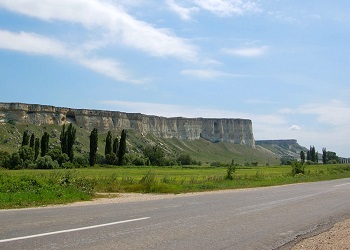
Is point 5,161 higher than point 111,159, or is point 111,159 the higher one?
point 111,159

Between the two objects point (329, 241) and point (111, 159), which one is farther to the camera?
point (111, 159)

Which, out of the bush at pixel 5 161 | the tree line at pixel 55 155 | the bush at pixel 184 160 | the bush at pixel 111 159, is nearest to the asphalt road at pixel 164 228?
the tree line at pixel 55 155

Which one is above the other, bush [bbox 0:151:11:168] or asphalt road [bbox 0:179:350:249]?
asphalt road [bbox 0:179:350:249]

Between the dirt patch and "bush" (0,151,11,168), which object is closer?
the dirt patch

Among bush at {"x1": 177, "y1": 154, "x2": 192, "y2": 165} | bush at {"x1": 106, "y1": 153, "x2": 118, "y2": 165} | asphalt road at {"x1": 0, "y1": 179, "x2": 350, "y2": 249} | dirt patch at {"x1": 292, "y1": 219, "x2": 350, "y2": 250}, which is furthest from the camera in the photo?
bush at {"x1": 177, "y1": 154, "x2": 192, "y2": 165}

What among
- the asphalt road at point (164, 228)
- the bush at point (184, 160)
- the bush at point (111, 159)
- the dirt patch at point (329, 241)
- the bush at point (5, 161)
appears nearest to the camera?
the asphalt road at point (164, 228)

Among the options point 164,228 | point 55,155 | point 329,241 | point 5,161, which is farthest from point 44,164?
point 329,241

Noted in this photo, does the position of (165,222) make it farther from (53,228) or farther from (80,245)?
(80,245)

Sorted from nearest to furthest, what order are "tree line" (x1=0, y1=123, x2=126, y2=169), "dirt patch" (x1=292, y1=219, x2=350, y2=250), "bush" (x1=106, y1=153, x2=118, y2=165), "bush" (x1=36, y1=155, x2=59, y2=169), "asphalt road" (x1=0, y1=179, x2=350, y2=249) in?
1. "asphalt road" (x1=0, y1=179, x2=350, y2=249)
2. "dirt patch" (x1=292, y1=219, x2=350, y2=250)
3. "bush" (x1=36, y1=155, x2=59, y2=169)
4. "tree line" (x1=0, y1=123, x2=126, y2=169)
5. "bush" (x1=106, y1=153, x2=118, y2=165)

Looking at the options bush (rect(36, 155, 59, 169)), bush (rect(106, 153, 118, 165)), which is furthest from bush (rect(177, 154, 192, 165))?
bush (rect(36, 155, 59, 169))

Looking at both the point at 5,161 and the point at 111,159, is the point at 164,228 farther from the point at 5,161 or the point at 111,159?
the point at 111,159

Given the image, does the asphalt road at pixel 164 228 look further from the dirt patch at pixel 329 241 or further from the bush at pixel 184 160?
the bush at pixel 184 160

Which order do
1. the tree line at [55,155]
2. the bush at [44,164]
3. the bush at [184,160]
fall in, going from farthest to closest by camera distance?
the bush at [184,160] → the tree line at [55,155] → the bush at [44,164]

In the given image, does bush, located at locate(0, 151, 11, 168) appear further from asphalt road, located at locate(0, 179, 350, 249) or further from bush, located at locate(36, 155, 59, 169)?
asphalt road, located at locate(0, 179, 350, 249)
